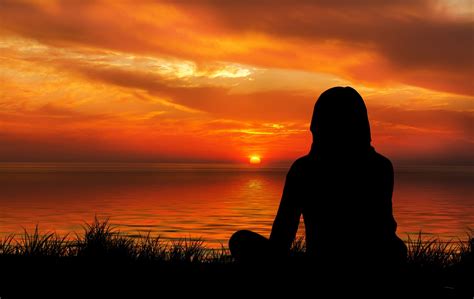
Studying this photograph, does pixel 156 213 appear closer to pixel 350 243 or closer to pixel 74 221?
pixel 74 221

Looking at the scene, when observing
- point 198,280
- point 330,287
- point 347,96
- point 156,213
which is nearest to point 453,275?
point 198,280

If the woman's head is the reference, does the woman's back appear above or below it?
below

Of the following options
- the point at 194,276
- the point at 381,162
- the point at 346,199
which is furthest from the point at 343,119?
the point at 194,276

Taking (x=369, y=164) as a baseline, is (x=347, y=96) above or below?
above

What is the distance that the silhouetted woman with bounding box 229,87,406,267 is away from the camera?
459cm

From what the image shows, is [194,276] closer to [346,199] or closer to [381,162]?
[346,199]

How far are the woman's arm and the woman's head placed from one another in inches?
15.8

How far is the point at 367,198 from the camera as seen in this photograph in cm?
461

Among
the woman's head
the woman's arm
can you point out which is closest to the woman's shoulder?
the woman's head

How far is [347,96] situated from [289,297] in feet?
5.98

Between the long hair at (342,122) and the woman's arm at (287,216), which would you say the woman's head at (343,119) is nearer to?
the long hair at (342,122)

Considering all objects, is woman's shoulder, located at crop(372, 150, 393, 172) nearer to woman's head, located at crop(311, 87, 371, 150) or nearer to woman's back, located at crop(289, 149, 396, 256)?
woman's back, located at crop(289, 149, 396, 256)

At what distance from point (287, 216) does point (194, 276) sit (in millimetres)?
2937

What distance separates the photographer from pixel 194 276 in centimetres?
752
